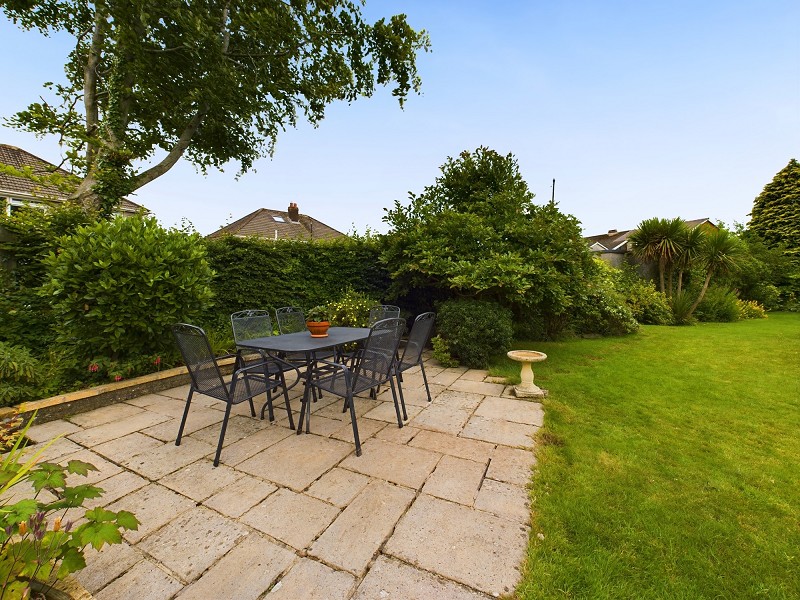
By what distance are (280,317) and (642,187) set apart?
13.7 metres

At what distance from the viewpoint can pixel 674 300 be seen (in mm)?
10398

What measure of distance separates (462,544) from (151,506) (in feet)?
5.88

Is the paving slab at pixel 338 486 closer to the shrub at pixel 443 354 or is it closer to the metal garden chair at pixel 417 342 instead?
the metal garden chair at pixel 417 342

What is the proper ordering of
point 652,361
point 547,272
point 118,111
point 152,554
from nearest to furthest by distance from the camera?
point 152,554 < point 547,272 < point 652,361 < point 118,111

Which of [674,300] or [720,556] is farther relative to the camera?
[674,300]

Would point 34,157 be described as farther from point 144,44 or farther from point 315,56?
point 315,56

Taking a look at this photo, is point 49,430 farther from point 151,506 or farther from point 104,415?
point 151,506

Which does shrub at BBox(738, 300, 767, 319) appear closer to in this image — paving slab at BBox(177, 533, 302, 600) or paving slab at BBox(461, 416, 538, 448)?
paving slab at BBox(461, 416, 538, 448)

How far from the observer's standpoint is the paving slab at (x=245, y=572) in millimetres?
1347

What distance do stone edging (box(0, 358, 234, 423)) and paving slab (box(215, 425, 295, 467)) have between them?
184 cm

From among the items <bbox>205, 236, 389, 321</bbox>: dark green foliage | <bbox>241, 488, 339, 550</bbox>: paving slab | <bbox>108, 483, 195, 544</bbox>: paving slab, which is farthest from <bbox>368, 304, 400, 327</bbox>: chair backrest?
<bbox>108, 483, 195, 544</bbox>: paving slab

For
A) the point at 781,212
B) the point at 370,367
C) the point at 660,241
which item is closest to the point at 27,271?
the point at 370,367

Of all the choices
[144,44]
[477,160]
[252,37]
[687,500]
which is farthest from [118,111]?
[687,500]

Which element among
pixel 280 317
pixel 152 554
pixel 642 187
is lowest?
pixel 152 554
